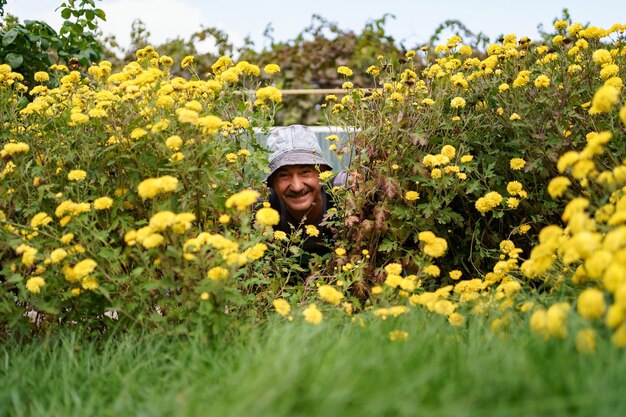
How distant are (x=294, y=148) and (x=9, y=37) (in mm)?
2095

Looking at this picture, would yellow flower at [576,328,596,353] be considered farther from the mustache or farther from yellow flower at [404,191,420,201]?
the mustache

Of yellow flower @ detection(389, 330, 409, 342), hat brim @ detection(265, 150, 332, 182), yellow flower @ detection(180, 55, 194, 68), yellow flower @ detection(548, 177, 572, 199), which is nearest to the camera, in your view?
yellow flower @ detection(548, 177, 572, 199)

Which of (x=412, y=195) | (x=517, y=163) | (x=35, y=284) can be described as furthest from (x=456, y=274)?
(x=35, y=284)

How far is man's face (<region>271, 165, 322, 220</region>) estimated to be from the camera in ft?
14.5

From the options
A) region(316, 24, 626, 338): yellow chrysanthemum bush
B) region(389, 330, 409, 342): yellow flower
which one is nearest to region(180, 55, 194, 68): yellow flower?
region(316, 24, 626, 338): yellow chrysanthemum bush

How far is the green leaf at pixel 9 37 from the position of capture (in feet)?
15.3

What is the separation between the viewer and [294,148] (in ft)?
14.4

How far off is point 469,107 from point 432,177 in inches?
27.4

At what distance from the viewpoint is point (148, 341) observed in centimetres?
286

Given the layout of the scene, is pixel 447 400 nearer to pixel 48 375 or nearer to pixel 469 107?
pixel 48 375

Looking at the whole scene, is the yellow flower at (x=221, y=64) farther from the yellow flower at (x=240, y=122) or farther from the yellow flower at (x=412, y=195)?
the yellow flower at (x=412, y=195)

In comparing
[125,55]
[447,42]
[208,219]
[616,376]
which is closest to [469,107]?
[447,42]

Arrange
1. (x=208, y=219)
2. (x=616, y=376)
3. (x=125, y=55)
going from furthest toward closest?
(x=125, y=55) < (x=208, y=219) < (x=616, y=376)

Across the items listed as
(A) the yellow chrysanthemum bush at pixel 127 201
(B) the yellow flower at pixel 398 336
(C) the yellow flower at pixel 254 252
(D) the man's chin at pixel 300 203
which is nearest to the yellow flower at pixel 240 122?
(A) the yellow chrysanthemum bush at pixel 127 201
